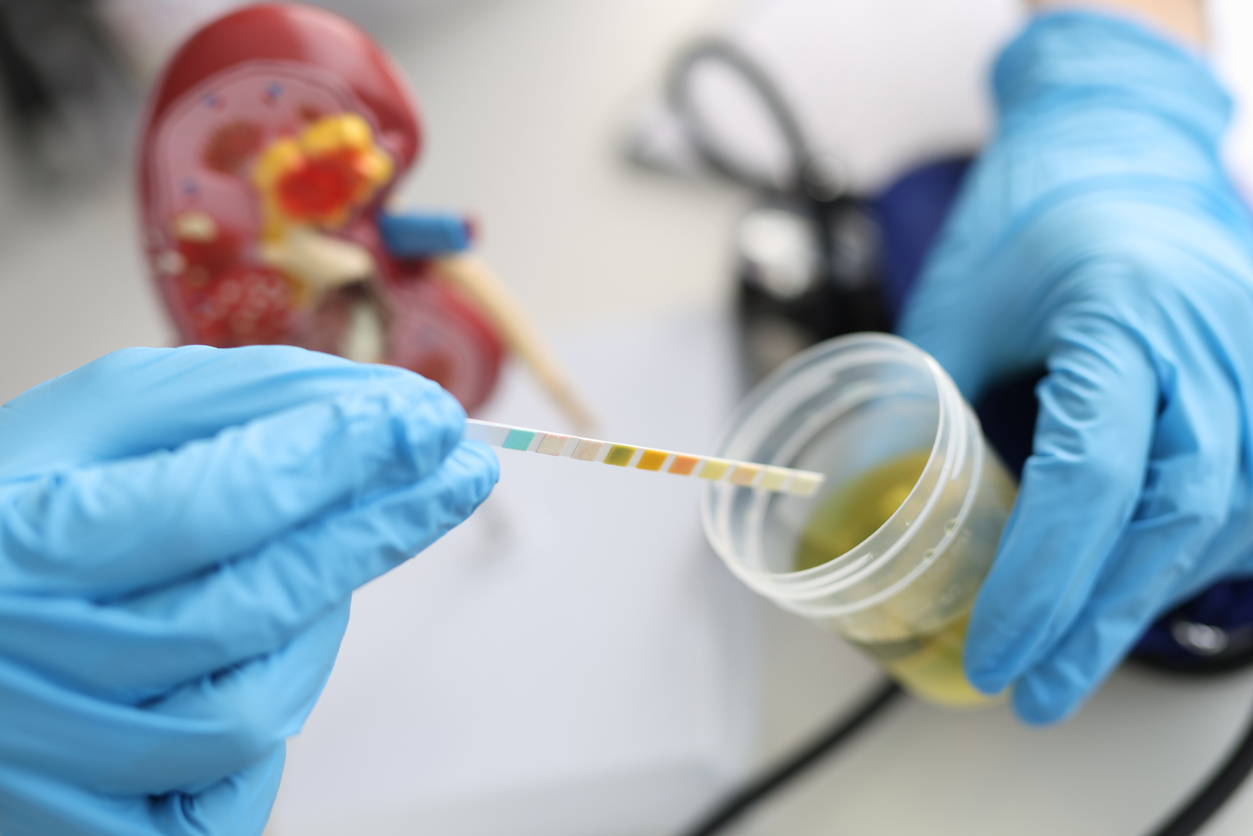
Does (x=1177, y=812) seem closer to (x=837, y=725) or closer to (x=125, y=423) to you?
(x=837, y=725)

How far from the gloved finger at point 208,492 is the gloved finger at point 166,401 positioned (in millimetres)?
19

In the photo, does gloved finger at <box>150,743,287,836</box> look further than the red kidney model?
No

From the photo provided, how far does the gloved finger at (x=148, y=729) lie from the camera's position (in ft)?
1.12

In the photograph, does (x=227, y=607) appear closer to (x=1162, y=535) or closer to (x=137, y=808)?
(x=137, y=808)

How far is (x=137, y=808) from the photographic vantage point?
381 mm

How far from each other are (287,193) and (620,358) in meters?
0.38

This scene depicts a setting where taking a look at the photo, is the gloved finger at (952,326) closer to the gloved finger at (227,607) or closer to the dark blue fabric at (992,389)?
the dark blue fabric at (992,389)

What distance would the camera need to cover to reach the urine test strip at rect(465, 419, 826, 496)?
1.18 feet

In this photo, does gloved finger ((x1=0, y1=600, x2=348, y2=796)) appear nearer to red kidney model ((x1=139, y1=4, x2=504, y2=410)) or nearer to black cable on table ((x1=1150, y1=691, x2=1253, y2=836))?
red kidney model ((x1=139, y1=4, x2=504, y2=410))

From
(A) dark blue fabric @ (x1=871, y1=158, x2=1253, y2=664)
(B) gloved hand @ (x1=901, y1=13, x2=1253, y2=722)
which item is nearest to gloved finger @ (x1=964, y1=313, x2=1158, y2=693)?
(B) gloved hand @ (x1=901, y1=13, x2=1253, y2=722)

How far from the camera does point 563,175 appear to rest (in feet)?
3.50

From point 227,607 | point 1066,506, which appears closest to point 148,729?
point 227,607

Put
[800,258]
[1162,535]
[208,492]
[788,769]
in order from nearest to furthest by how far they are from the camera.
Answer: [208,492] → [1162,535] → [788,769] → [800,258]

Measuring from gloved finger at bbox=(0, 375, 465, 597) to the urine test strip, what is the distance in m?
0.03
